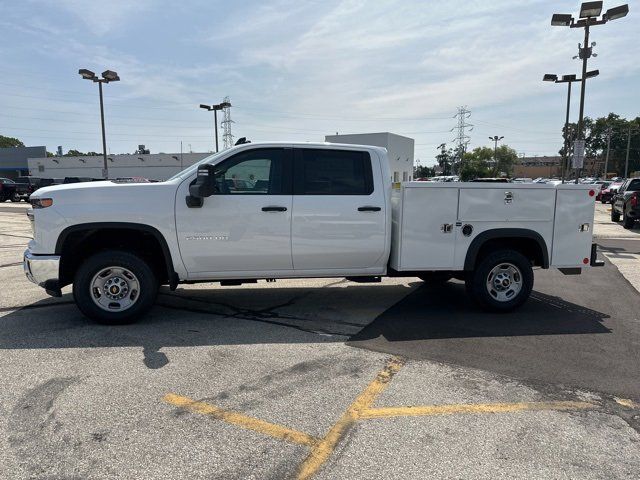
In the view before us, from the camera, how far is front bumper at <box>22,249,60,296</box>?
5.08 m

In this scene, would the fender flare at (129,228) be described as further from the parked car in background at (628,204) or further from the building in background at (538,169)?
the building in background at (538,169)

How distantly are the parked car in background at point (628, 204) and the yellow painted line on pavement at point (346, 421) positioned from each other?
52.2 ft

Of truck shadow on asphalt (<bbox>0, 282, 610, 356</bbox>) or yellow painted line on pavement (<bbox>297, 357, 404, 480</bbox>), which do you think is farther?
truck shadow on asphalt (<bbox>0, 282, 610, 356</bbox>)

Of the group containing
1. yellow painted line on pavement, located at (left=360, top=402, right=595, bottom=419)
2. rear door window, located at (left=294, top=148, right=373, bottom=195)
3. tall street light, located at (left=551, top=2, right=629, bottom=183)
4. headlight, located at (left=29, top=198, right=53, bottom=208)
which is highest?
tall street light, located at (left=551, top=2, right=629, bottom=183)

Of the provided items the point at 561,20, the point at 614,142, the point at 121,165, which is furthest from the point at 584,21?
the point at 614,142

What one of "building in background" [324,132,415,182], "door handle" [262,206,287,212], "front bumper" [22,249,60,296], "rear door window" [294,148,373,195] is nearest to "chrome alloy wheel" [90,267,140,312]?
"front bumper" [22,249,60,296]

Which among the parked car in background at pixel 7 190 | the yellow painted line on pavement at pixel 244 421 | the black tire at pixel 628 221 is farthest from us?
the parked car in background at pixel 7 190

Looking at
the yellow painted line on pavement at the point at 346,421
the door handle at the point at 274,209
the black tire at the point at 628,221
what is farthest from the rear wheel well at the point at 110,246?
the black tire at the point at 628,221

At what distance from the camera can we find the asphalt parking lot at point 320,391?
2.87 m

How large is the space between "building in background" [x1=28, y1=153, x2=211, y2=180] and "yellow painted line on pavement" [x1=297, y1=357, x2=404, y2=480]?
64271mm

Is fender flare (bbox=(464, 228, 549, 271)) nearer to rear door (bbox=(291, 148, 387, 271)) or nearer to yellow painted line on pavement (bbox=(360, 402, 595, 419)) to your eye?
rear door (bbox=(291, 148, 387, 271))

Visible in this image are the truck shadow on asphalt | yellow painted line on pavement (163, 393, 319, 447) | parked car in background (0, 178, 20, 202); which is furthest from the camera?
parked car in background (0, 178, 20, 202)

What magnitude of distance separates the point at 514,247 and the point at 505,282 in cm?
48

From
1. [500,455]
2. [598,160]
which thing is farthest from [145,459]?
[598,160]
